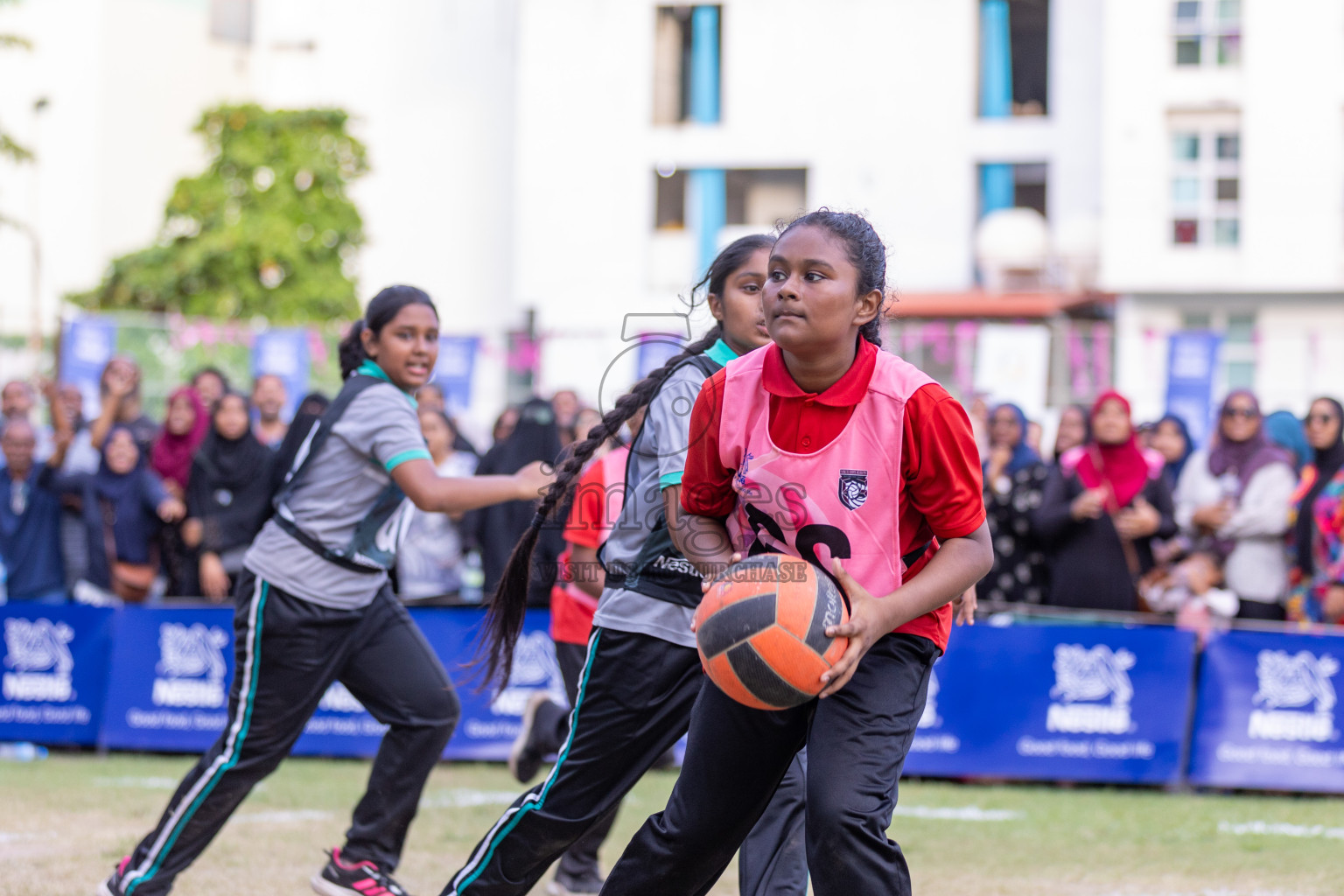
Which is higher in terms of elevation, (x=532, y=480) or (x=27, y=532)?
(x=532, y=480)

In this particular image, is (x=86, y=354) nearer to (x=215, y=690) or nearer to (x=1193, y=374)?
(x=215, y=690)

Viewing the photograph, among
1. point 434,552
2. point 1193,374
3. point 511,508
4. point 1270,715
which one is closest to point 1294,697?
point 1270,715

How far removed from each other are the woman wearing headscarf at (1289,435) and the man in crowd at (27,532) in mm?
8047

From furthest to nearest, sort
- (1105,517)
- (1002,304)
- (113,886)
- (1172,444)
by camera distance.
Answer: (1002,304) < (1172,444) < (1105,517) < (113,886)

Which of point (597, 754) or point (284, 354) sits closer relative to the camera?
point (597, 754)

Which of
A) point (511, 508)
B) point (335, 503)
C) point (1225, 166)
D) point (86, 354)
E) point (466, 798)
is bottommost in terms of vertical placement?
point (466, 798)

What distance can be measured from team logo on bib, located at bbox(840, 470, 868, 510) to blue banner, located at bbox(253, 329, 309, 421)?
13464 millimetres

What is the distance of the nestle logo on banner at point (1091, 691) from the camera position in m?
8.75

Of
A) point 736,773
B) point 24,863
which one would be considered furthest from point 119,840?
point 736,773

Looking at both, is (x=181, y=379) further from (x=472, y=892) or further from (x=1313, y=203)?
(x=1313, y=203)

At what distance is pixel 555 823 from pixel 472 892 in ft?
1.01

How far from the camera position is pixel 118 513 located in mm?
10211

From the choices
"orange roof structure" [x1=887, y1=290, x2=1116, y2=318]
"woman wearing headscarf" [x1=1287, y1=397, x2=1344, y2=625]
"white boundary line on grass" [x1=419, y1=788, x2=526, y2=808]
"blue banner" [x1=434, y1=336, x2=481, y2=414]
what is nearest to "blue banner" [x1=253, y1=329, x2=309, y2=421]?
"blue banner" [x1=434, y1=336, x2=481, y2=414]

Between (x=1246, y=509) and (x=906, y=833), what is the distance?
359cm
